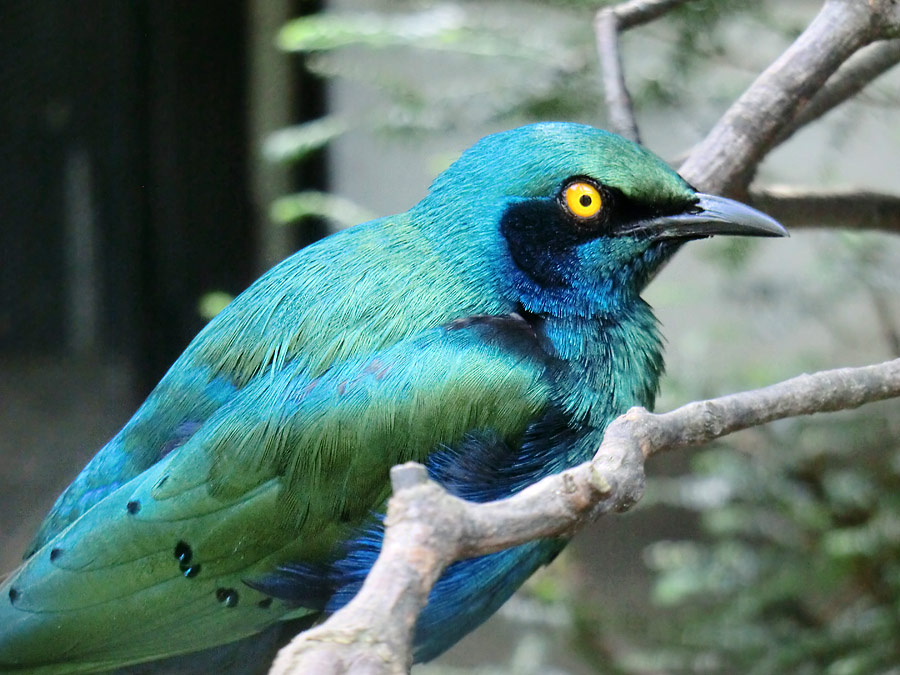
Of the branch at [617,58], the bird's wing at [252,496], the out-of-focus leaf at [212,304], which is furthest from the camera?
the out-of-focus leaf at [212,304]

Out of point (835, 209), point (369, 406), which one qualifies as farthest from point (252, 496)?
point (835, 209)

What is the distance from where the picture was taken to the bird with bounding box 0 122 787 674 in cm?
107

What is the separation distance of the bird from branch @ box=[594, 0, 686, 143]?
31 centimetres

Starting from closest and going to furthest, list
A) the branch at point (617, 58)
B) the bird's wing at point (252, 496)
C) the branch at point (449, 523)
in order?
the branch at point (449, 523) < the bird's wing at point (252, 496) < the branch at point (617, 58)

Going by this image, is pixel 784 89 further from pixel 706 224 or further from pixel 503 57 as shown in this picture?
pixel 503 57

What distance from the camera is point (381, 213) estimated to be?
230 cm

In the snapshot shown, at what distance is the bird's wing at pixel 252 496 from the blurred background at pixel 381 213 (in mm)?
580

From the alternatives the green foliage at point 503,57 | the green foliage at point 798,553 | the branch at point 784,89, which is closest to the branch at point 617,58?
the branch at point 784,89

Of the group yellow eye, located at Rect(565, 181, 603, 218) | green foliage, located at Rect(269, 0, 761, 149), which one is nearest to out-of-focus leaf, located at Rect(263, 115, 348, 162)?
green foliage, located at Rect(269, 0, 761, 149)

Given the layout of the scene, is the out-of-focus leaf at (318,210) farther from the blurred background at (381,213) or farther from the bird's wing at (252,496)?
the bird's wing at (252,496)

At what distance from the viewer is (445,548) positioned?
0.54 m

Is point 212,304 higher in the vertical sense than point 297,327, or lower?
higher

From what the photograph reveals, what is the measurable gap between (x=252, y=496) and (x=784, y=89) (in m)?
0.88

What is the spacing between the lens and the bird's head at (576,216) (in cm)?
114
